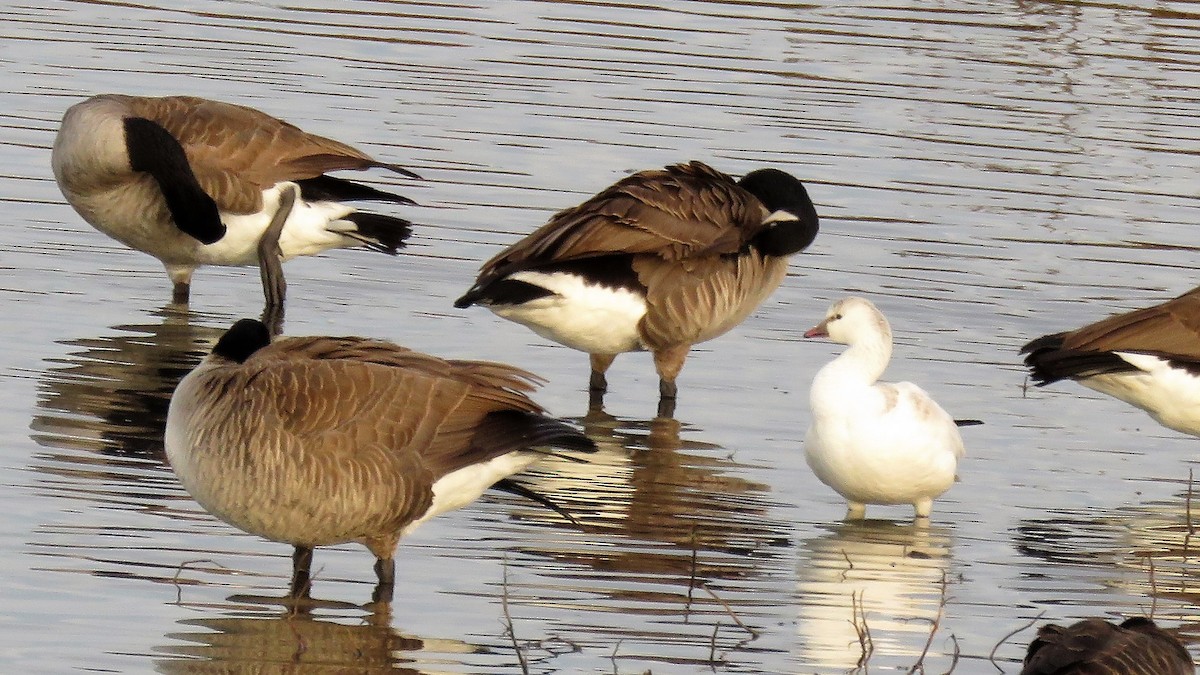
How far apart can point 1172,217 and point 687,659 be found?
328 inches

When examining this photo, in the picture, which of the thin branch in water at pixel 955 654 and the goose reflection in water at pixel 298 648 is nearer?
the thin branch in water at pixel 955 654

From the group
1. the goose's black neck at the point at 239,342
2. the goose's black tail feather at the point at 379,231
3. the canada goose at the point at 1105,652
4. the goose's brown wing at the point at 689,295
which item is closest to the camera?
the canada goose at the point at 1105,652

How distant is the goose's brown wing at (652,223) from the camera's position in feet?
31.8

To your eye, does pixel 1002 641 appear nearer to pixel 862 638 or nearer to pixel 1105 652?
pixel 862 638

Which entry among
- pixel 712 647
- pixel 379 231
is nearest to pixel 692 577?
pixel 712 647

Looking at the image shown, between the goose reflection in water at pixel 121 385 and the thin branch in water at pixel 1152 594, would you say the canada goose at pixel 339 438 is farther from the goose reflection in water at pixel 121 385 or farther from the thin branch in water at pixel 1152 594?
the thin branch in water at pixel 1152 594

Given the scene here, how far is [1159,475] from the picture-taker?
364 inches

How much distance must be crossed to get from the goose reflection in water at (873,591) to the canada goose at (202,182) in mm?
4198

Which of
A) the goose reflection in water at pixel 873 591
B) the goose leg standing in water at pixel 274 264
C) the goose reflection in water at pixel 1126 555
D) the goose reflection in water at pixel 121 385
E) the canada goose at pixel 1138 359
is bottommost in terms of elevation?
the goose reflection in water at pixel 121 385

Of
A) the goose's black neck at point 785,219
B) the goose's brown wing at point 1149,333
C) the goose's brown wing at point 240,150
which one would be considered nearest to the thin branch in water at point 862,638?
the goose's brown wing at point 1149,333

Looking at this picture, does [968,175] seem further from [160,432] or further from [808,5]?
[160,432]

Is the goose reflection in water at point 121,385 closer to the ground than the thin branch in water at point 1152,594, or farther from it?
closer to the ground

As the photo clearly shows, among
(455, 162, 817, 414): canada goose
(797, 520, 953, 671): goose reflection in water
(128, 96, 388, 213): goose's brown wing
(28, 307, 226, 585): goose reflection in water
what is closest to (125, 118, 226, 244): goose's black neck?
(128, 96, 388, 213): goose's brown wing

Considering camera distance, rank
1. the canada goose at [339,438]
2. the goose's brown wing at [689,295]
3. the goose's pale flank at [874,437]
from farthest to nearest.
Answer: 1. the goose's brown wing at [689,295]
2. the goose's pale flank at [874,437]
3. the canada goose at [339,438]
